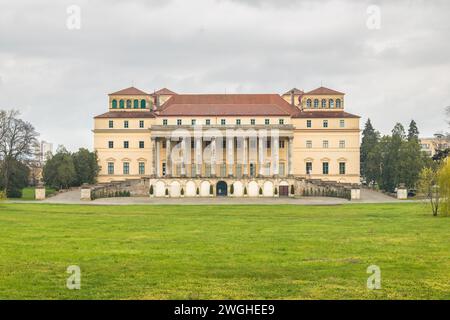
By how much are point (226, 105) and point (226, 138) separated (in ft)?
19.3

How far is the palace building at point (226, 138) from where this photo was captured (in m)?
92.2

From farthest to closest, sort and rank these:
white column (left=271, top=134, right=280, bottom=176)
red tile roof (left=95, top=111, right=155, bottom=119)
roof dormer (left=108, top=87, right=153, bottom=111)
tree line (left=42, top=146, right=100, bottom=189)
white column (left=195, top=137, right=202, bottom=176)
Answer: roof dormer (left=108, top=87, right=153, bottom=111), red tile roof (left=95, top=111, right=155, bottom=119), white column (left=195, top=137, right=202, bottom=176), white column (left=271, top=134, right=280, bottom=176), tree line (left=42, top=146, right=100, bottom=189)

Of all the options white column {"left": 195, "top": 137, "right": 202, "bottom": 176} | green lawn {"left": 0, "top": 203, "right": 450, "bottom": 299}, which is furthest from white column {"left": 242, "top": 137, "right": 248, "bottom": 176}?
green lawn {"left": 0, "top": 203, "right": 450, "bottom": 299}

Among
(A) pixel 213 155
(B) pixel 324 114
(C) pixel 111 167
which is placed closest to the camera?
(A) pixel 213 155

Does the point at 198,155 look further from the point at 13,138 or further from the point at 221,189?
the point at 13,138

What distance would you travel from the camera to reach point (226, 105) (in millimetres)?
96875

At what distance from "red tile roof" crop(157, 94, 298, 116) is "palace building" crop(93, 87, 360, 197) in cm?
14

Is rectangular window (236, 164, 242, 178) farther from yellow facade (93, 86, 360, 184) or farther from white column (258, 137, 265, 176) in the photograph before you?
white column (258, 137, 265, 176)

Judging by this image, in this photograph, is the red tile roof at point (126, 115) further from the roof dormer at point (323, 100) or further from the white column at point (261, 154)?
the roof dormer at point (323, 100)

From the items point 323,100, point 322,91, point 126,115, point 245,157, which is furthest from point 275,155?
point 126,115

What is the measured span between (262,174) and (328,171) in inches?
390

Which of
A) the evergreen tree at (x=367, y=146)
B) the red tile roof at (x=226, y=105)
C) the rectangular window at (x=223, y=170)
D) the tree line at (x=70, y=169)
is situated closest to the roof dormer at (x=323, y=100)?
the red tile roof at (x=226, y=105)

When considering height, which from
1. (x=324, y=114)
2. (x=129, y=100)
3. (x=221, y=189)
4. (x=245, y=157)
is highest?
(x=129, y=100)

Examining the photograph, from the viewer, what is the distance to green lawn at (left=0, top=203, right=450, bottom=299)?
1549cm
